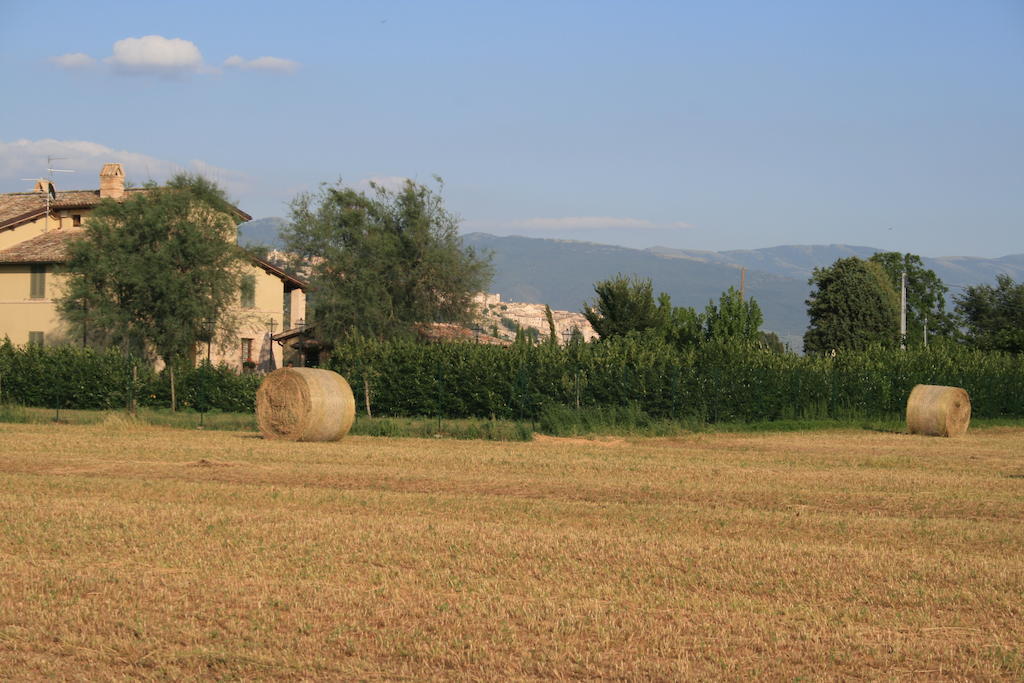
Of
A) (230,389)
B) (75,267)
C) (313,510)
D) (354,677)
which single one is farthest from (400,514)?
(75,267)

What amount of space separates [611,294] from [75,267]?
2470 centimetres

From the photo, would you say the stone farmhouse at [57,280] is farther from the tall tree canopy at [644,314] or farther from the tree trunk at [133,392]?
the tall tree canopy at [644,314]

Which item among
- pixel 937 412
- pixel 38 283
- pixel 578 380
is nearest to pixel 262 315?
pixel 38 283

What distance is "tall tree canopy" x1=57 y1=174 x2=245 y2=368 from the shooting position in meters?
44.6

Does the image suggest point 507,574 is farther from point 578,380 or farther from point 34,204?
point 34,204

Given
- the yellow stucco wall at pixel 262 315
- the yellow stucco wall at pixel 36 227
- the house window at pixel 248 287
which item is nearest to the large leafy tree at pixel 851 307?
the yellow stucco wall at pixel 262 315

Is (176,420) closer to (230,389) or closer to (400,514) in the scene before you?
(230,389)

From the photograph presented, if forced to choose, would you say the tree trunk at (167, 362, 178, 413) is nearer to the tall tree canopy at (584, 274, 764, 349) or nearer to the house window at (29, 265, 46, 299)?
the house window at (29, 265, 46, 299)

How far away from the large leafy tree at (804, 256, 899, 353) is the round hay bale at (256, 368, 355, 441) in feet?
207

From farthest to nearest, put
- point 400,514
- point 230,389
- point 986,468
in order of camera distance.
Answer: point 230,389, point 986,468, point 400,514

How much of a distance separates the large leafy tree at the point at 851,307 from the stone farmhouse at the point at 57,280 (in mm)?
42870

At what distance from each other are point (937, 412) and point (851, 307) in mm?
57131

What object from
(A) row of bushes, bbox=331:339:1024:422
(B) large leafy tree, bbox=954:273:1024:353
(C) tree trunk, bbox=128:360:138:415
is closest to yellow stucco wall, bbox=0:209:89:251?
(C) tree trunk, bbox=128:360:138:415

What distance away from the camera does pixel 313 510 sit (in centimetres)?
1336
